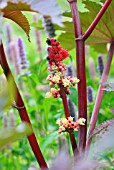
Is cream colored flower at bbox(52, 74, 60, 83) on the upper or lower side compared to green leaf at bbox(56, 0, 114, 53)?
lower

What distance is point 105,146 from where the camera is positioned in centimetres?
40

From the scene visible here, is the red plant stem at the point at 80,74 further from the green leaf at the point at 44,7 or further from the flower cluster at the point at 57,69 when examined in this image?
the green leaf at the point at 44,7

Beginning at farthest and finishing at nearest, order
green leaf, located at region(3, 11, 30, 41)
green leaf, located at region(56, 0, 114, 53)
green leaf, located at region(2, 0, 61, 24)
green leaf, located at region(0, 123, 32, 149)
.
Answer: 1. green leaf, located at region(56, 0, 114, 53)
2. green leaf, located at region(3, 11, 30, 41)
3. green leaf, located at region(2, 0, 61, 24)
4. green leaf, located at region(0, 123, 32, 149)

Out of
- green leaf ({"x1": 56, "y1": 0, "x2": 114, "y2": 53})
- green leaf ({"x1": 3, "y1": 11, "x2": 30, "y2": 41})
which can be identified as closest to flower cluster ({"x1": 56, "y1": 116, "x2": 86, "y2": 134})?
green leaf ({"x1": 3, "y1": 11, "x2": 30, "y2": 41})

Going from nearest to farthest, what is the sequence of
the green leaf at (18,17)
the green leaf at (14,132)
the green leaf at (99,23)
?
the green leaf at (14,132), the green leaf at (18,17), the green leaf at (99,23)

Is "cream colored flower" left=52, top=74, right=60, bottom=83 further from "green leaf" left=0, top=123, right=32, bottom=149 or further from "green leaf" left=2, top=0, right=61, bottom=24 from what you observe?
"green leaf" left=0, top=123, right=32, bottom=149

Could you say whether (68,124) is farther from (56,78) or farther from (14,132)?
(14,132)

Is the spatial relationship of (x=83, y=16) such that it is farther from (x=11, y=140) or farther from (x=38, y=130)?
(x=38, y=130)

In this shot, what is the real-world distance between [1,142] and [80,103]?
35cm

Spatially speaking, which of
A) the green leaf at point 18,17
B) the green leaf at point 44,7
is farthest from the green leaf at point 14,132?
the green leaf at point 18,17

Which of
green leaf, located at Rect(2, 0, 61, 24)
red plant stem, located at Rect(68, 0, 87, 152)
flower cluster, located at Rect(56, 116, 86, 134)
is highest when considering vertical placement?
green leaf, located at Rect(2, 0, 61, 24)

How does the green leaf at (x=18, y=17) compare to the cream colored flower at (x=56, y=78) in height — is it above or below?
above

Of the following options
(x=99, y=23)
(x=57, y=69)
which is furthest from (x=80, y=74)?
(x=99, y=23)

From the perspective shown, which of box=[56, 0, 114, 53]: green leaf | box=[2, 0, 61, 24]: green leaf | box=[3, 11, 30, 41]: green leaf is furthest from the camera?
box=[56, 0, 114, 53]: green leaf
